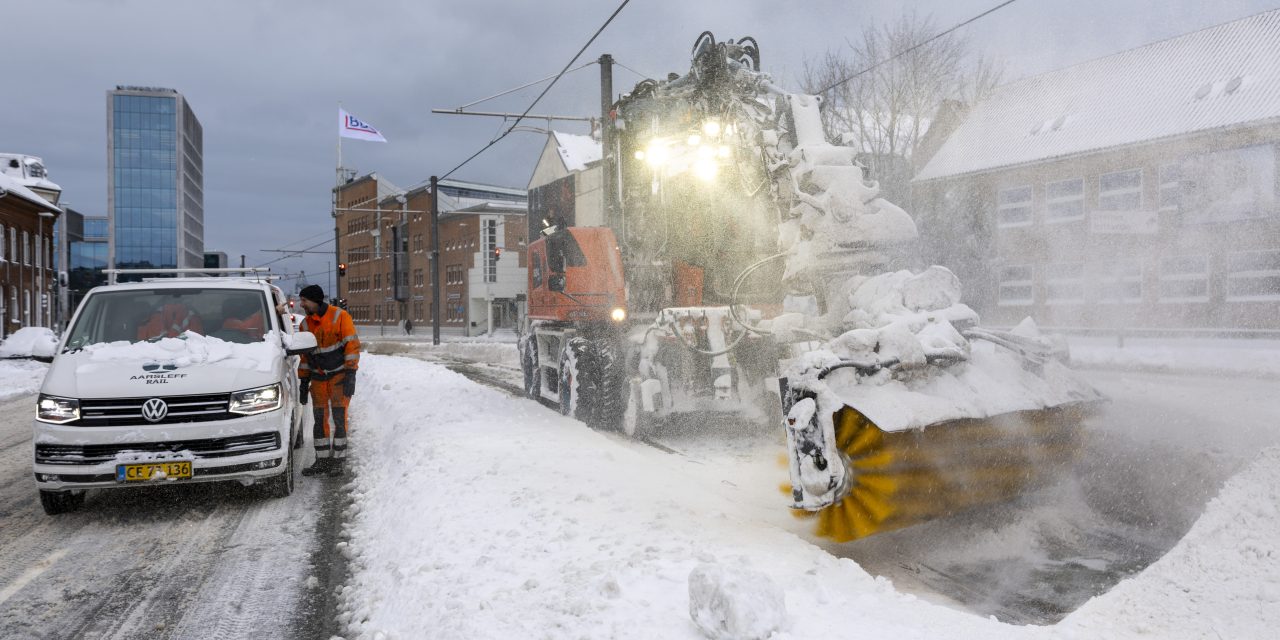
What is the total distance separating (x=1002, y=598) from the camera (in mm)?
4152

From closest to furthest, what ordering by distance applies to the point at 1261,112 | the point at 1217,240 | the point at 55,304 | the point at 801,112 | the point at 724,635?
the point at 724,635
the point at 801,112
the point at 1261,112
the point at 1217,240
the point at 55,304

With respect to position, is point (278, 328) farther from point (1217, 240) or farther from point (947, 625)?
point (1217, 240)

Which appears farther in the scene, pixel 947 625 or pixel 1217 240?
pixel 1217 240

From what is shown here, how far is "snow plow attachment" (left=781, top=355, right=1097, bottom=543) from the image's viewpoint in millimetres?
4558

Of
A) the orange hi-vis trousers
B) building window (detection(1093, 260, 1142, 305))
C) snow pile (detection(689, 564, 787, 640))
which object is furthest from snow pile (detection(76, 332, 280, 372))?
building window (detection(1093, 260, 1142, 305))

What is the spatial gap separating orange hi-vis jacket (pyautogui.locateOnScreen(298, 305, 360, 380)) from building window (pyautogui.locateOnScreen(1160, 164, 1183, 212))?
32.7 feet

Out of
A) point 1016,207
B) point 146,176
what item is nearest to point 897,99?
point 1016,207

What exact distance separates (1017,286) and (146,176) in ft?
367

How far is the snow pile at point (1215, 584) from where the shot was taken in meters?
3.46

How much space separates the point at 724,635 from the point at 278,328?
A: 17.1ft

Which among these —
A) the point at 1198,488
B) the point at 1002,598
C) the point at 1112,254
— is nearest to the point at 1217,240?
the point at 1112,254

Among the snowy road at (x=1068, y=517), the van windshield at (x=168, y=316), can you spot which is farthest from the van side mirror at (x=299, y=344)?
the snowy road at (x=1068, y=517)

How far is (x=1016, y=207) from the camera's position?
1670 centimetres

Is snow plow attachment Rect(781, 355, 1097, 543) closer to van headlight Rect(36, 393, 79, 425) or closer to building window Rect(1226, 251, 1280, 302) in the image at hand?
van headlight Rect(36, 393, 79, 425)
